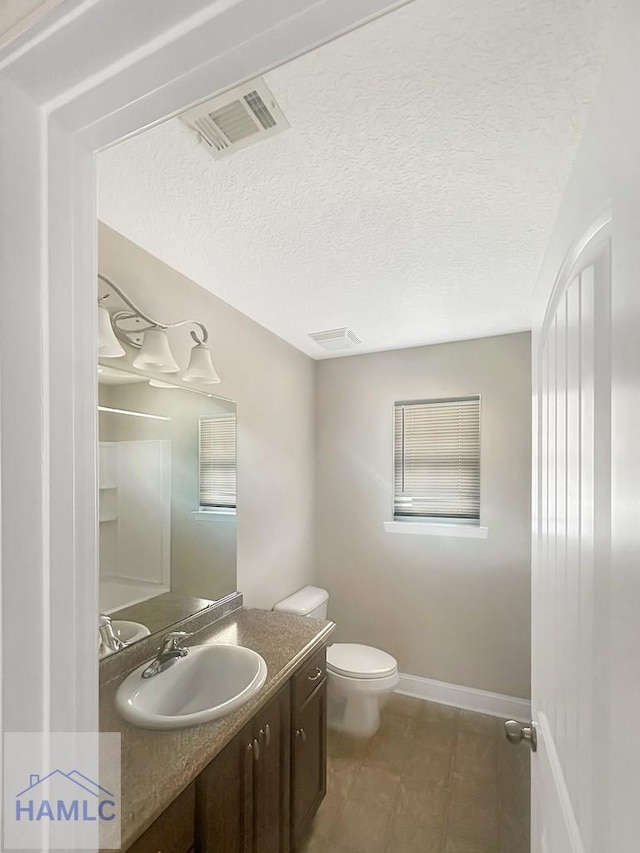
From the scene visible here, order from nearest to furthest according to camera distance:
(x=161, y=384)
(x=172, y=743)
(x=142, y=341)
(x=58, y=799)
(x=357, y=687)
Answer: (x=58, y=799), (x=172, y=743), (x=142, y=341), (x=161, y=384), (x=357, y=687)

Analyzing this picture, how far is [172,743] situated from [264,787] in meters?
0.48

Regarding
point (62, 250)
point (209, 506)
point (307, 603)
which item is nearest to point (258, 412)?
point (209, 506)

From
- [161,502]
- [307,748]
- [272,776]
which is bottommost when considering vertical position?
[307,748]

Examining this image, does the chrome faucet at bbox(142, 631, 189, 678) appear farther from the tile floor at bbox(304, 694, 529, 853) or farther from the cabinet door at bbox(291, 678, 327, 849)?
the tile floor at bbox(304, 694, 529, 853)

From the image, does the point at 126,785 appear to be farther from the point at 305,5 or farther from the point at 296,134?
the point at 296,134

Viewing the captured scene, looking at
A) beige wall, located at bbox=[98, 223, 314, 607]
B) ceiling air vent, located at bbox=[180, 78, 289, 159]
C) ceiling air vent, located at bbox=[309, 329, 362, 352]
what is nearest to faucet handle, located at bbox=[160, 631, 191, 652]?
beige wall, located at bbox=[98, 223, 314, 607]

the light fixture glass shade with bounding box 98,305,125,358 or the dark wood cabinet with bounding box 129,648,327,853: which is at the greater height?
the light fixture glass shade with bounding box 98,305,125,358

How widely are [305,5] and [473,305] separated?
193 cm

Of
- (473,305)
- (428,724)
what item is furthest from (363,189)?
(428,724)

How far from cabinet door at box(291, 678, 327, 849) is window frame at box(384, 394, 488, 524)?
1.20 meters

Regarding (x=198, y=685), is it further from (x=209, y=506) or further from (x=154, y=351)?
(x=154, y=351)

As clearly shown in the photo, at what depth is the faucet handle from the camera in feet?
5.16

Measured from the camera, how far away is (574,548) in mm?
658

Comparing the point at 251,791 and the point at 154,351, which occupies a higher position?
the point at 154,351
